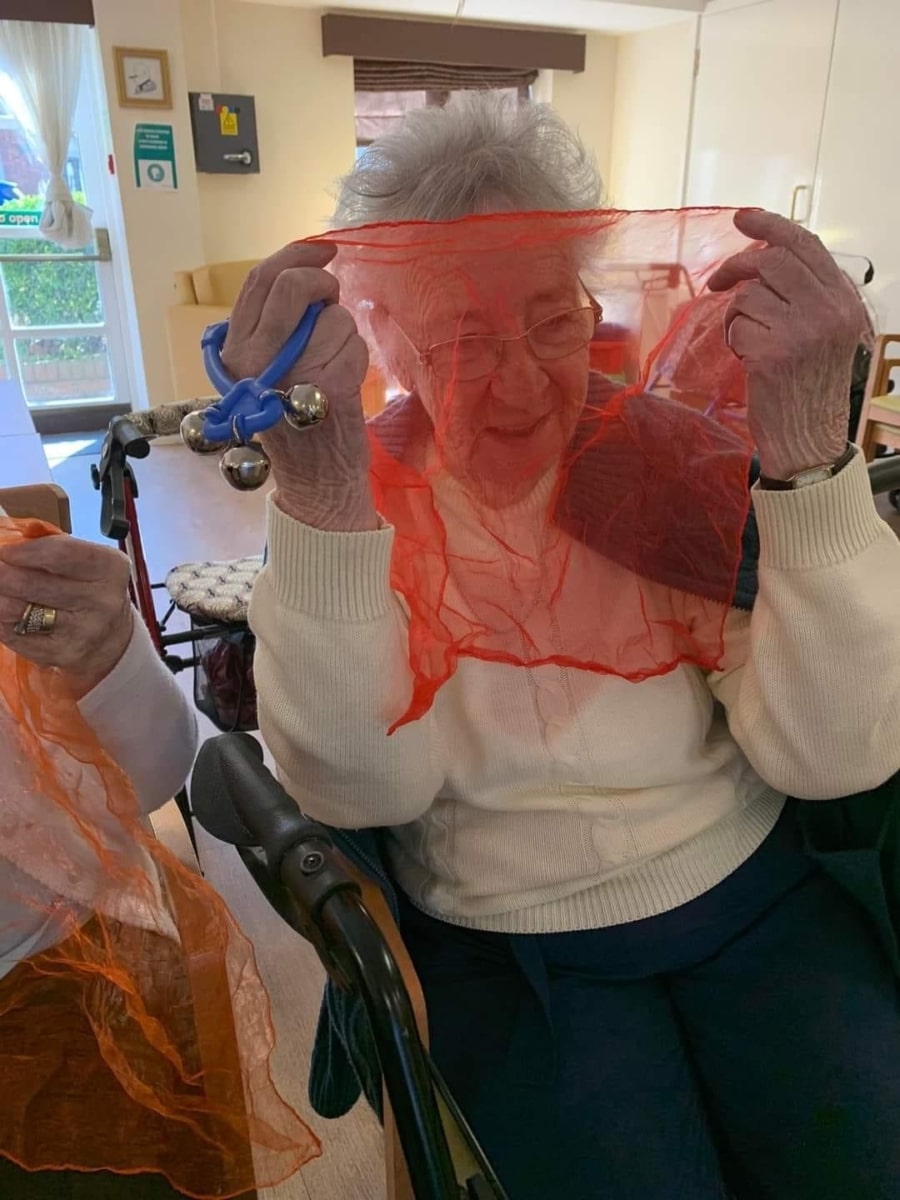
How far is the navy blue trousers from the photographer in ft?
2.75

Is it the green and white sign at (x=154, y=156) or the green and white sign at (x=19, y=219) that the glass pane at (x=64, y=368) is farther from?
the green and white sign at (x=154, y=156)

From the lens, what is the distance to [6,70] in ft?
16.0

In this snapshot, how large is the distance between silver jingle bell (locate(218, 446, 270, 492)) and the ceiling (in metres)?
5.73

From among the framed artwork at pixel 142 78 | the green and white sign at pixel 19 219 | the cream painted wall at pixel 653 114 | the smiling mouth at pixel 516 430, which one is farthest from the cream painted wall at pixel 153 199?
the smiling mouth at pixel 516 430

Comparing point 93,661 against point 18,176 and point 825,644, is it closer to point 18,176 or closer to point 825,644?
point 825,644

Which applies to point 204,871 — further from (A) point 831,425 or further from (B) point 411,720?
(A) point 831,425

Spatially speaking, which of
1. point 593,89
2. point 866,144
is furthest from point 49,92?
point 866,144

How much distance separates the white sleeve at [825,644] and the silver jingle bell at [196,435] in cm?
50

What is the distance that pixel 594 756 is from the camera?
96 centimetres

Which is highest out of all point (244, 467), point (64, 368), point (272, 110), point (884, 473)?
point (272, 110)

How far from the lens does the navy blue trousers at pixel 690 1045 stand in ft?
2.75

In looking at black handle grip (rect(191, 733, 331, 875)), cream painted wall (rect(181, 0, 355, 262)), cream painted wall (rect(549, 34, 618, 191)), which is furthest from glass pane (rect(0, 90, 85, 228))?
black handle grip (rect(191, 733, 331, 875))

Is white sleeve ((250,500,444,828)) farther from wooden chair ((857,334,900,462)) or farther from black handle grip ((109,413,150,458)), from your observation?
wooden chair ((857,334,900,462))

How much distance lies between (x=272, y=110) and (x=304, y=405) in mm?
5722
